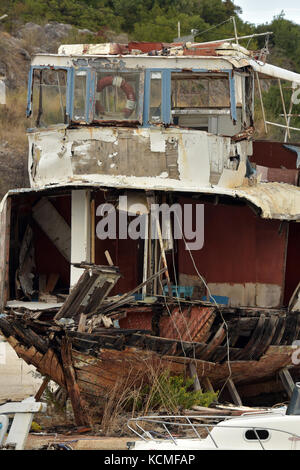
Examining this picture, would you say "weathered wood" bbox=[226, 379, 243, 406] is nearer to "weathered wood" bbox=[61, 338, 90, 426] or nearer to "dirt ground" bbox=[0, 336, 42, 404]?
"weathered wood" bbox=[61, 338, 90, 426]

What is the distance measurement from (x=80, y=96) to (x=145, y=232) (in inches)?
108

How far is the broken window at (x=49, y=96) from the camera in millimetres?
16781

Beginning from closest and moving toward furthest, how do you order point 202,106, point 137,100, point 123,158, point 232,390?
1. point 232,390
2. point 123,158
3. point 137,100
4. point 202,106

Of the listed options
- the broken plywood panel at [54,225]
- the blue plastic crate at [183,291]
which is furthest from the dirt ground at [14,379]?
the blue plastic crate at [183,291]

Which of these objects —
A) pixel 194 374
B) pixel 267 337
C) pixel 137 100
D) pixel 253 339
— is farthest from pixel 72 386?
pixel 137 100

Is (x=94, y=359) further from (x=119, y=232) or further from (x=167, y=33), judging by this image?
(x=167, y=33)

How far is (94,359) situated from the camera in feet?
46.4

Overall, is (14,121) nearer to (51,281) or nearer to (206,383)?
(51,281)

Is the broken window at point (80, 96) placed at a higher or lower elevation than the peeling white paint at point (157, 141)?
higher

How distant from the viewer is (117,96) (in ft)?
54.3

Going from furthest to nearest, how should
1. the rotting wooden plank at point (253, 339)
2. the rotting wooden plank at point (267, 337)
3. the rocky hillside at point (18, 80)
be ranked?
the rocky hillside at point (18, 80), the rotting wooden plank at point (267, 337), the rotting wooden plank at point (253, 339)

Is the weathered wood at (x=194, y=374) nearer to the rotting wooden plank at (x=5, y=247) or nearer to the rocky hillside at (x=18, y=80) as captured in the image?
the rotting wooden plank at (x=5, y=247)

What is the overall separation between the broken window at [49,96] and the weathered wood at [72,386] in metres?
4.38

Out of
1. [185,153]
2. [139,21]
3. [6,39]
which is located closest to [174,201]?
[185,153]
